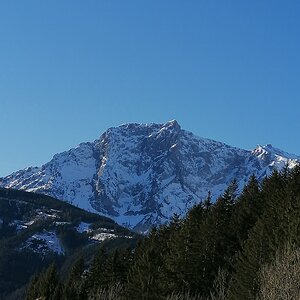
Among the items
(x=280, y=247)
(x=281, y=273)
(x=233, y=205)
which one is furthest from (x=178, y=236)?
(x=281, y=273)

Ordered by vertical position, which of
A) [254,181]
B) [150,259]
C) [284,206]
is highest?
[254,181]

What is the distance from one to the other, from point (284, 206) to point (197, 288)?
1379cm

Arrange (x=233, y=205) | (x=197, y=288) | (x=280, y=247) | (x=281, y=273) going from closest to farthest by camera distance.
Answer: (x=281, y=273), (x=280, y=247), (x=197, y=288), (x=233, y=205)

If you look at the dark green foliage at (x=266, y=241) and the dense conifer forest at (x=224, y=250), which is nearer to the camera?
the dark green foliage at (x=266, y=241)

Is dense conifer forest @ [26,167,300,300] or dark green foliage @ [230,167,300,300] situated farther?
dense conifer forest @ [26,167,300,300]

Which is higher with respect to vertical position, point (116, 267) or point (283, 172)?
point (283, 172)

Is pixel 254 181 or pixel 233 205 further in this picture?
pixel 254 181

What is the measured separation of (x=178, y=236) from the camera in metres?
61.3

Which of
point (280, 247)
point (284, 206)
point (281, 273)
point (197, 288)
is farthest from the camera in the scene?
point (197, 288)

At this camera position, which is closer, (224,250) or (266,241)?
(266,241)

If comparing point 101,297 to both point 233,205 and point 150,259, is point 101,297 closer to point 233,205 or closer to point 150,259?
point 150,259

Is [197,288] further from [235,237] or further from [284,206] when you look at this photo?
[284,206]

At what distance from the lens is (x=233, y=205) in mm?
65312

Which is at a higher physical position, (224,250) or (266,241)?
(224,250)
